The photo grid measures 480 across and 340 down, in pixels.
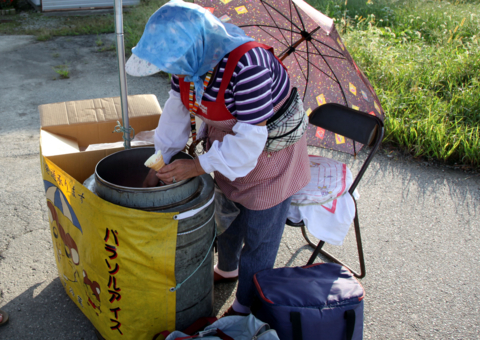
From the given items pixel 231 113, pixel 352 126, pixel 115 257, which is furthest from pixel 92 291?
pixel 352 126

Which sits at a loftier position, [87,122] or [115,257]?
[87,122]

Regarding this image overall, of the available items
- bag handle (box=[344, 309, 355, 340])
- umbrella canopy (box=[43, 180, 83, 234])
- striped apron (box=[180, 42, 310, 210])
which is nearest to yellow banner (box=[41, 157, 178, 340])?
umbrella canopy (box=[43, 180, 83, 234])

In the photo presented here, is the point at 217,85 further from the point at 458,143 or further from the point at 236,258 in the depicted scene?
the point at 458,143

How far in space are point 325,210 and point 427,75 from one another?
3.48 m

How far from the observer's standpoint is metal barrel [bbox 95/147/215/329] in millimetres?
1505

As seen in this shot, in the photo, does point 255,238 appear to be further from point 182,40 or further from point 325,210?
point 182,40

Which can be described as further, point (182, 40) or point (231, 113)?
point (231, 113)

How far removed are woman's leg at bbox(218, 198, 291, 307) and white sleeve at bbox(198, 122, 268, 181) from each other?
0.38 m

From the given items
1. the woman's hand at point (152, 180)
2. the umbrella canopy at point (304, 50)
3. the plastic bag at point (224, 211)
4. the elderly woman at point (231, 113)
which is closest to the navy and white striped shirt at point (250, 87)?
the elderly woman at point (231, 113)

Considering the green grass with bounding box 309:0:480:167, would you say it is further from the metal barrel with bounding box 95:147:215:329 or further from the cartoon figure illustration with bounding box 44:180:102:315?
the cartoon figure illustration with bounding box 44:180:102:315

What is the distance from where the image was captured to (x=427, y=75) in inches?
184

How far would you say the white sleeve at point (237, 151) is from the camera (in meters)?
1.39

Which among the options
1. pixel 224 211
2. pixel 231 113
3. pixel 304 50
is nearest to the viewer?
pixel 231 113

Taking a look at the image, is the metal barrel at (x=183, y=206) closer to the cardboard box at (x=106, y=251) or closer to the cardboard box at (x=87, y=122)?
the cardboard box at (x=106, y=251)
